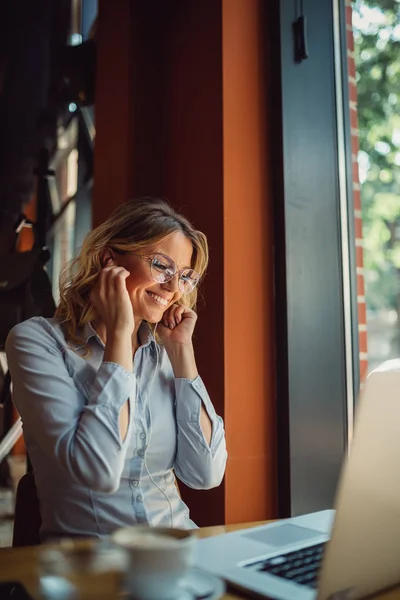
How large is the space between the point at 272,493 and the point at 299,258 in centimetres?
74

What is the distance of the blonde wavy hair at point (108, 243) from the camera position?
1.38 m

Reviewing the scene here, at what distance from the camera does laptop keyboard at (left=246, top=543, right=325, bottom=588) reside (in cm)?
74

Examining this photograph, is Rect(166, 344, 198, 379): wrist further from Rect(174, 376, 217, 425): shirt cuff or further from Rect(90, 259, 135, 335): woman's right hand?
Rect(90, 259, 135, 335): woman's right hand

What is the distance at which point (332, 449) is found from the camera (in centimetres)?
177

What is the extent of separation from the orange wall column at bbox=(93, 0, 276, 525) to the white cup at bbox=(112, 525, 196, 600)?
41.6 inches

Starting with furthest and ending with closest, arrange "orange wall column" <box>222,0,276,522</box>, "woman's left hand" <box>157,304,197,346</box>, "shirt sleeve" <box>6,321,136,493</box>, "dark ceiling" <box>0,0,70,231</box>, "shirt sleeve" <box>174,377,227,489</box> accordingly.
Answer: "dark ceiling" <box>0,0,70,231</box> < "orange wall column" <box>222,0,276,522</box> < "woman's left hand" <box>157,304,197,346</box> < "shirt sleeve" <box>174,377,227,489</box> < "shirt sleeve" <box>6,321,136,493</box>

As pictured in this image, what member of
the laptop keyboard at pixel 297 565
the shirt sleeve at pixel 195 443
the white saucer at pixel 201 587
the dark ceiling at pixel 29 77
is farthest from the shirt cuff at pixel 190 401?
the dark ceiling at pixel 29 77

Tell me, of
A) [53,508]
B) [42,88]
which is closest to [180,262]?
[53,508]

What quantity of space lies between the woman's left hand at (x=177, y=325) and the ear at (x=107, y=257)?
0.77 ft

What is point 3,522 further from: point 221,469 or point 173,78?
point 173,78

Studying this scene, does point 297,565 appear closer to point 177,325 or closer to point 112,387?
point 112,387

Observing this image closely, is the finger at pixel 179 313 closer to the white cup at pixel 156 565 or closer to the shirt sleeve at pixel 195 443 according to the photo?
the shirt sleeve at pixel 195 443

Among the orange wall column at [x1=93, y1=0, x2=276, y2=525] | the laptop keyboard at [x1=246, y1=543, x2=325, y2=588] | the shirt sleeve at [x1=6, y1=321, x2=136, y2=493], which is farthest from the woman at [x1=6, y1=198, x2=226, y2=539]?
the laptop keyboard at [x1=246, y1=543, x2=325, y2=588]

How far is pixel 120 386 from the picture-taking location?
1.11m
